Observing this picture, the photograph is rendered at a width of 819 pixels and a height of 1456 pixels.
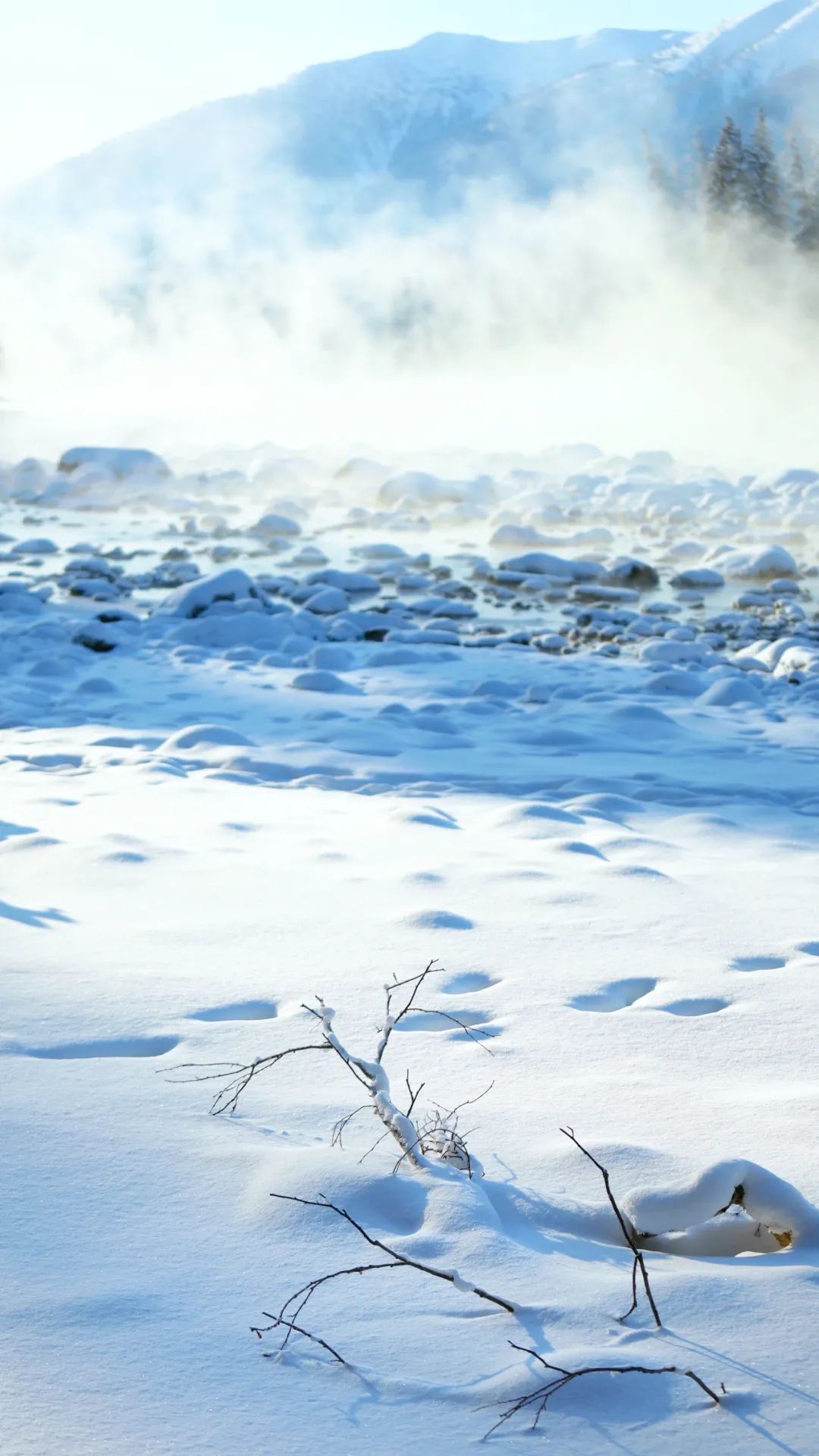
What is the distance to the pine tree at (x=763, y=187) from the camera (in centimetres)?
2536

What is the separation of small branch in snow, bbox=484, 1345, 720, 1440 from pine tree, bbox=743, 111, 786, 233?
2768 centimetres

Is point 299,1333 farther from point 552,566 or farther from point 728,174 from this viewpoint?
point 728,174

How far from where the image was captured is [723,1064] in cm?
192

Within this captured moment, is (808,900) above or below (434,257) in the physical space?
below

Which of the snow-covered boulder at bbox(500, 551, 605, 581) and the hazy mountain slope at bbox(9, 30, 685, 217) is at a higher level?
the hazy mountain slope at bbox(9, 30, 685, 217)

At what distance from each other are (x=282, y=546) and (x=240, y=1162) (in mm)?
9789

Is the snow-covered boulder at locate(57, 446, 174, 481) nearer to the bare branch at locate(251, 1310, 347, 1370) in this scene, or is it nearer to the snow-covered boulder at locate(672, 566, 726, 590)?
the snow-covered boulder at locate(672, 566, 726, 590)

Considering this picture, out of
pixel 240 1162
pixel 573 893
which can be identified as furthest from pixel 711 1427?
pixel 573 893

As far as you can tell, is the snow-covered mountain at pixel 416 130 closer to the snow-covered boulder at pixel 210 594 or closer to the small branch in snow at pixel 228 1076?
the snow-covered boulder at pixel 210 594

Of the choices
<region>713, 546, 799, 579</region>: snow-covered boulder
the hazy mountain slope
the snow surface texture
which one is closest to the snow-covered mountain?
the hazy mountain slope

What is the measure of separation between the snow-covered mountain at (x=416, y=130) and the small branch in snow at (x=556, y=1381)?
6992 centimetres

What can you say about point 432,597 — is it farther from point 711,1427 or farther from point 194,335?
point 194,335

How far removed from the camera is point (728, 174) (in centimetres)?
2561

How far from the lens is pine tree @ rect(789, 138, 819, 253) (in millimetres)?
24547
